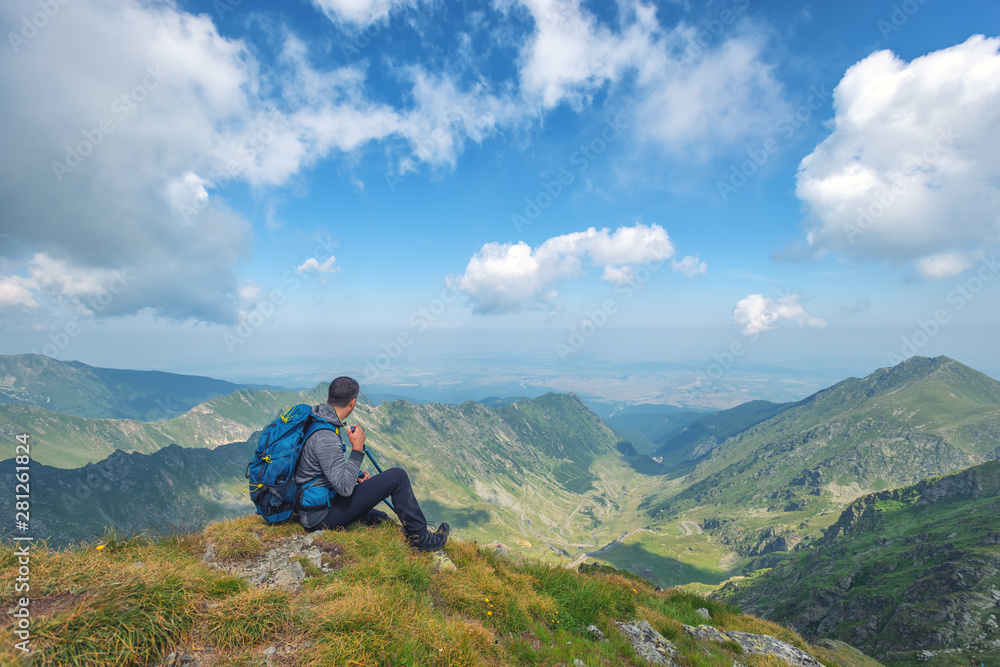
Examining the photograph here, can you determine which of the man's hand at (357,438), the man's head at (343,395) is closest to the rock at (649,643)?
the man's hand at (357,438)

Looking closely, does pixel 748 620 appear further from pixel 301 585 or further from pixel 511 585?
pixel 301 585

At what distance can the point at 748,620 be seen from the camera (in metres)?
16.7

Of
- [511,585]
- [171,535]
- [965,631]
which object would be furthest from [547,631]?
[965,631]

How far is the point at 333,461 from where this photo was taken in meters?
10.0

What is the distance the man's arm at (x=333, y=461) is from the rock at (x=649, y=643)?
8915 millimetres

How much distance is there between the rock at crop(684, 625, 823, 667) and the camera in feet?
42.4

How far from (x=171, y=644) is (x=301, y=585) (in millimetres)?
2875

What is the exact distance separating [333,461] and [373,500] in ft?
6.89

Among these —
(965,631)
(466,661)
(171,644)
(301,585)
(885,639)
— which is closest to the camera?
(171,644)

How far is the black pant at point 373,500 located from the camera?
36.6 feet

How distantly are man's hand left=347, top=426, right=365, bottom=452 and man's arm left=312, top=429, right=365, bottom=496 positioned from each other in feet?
1.14

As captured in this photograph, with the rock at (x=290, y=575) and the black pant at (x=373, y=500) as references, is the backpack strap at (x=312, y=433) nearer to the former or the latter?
the black pant at (x=373, y=500)

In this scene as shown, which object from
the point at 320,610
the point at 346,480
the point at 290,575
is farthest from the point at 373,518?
the point at 320,610

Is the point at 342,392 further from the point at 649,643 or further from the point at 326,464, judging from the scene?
the point at 649,643
